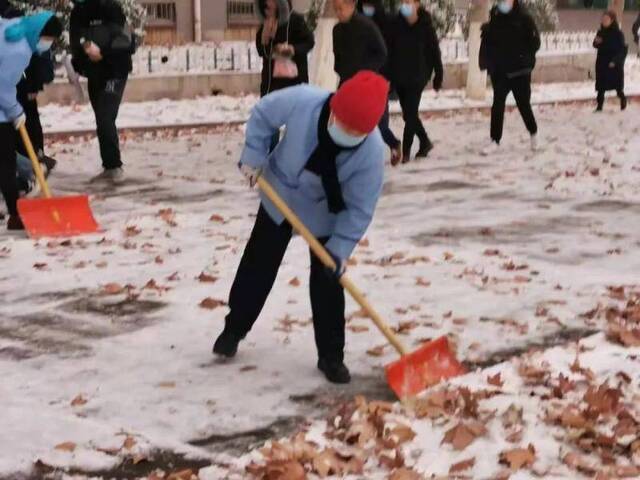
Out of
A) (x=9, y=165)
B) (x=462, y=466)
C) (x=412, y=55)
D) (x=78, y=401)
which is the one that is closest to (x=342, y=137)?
(x=462, y=466)

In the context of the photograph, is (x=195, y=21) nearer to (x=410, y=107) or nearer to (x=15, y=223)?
(x=410, y=107)

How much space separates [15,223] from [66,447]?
4.14m

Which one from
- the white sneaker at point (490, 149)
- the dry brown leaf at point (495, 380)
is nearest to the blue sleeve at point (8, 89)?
the dry brown leaf at point (495, 380)

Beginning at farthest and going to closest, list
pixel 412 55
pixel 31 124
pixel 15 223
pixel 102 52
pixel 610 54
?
1. pixel 610 54
2. pixel 412 55
3. pixel 102 52
4. pixel 31 124
5. pixel 15 223

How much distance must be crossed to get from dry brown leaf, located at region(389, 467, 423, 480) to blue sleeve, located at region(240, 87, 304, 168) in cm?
153

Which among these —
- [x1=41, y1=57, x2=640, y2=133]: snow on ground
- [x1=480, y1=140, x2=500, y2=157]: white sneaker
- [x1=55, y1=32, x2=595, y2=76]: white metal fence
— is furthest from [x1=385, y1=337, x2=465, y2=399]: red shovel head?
[x1=55, y1=32, x2=595, y2=76]: white metal fence

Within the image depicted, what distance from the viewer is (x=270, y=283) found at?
5133 mm

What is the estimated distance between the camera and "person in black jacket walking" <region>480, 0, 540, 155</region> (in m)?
11.6

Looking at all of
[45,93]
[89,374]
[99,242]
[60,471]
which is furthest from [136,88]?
[60,471]

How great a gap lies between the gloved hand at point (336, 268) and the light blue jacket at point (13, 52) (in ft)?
11.8

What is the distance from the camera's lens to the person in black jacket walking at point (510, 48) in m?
11.6

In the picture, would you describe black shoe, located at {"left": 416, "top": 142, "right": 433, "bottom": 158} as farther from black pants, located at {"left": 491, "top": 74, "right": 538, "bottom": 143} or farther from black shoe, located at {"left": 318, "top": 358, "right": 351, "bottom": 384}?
black shoe, located at {"left": 318, "top": 358, "right": 351, "bottom": 384}

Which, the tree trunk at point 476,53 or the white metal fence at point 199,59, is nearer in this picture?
the white metal fence at point 199,59

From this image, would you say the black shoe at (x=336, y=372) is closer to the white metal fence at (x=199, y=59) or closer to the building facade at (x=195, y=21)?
the white metal fence at (x=199, y=59)
